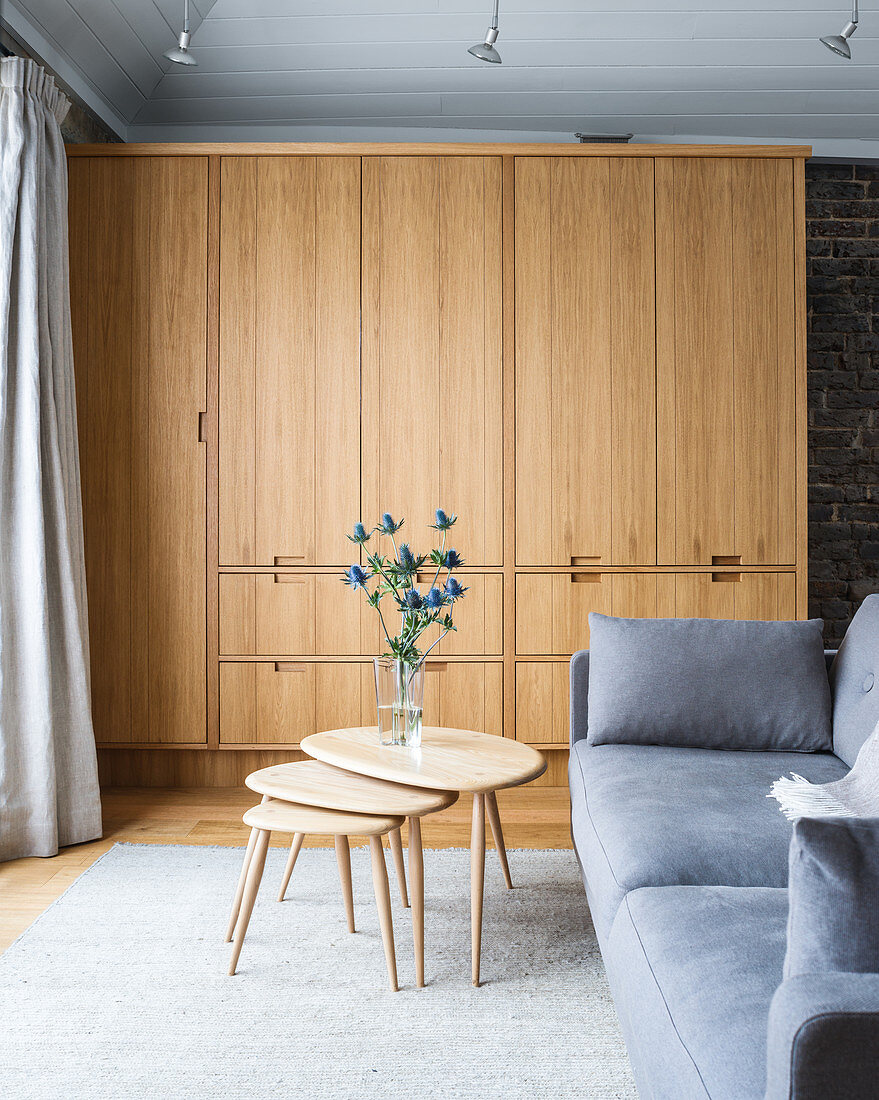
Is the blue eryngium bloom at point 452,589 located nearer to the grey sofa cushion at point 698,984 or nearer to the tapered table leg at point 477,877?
the tapered table leg at point 477,877

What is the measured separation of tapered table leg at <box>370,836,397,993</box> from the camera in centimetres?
181

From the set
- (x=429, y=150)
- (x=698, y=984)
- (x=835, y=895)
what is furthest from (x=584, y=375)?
(x=835, y=895)

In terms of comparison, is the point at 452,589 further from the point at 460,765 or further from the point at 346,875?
the point at 346,875

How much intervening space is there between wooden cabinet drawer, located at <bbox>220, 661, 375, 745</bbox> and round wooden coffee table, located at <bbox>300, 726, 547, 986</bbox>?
94 cm

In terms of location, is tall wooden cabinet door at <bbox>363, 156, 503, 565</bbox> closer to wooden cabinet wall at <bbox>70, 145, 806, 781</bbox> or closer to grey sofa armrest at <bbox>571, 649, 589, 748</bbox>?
wooden cabinet wall at <bbox>70, 145, 806, 781</bbox>

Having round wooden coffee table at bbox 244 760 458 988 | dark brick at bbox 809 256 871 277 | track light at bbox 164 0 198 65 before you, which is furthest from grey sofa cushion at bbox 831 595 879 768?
track light at bbox 164 0 198 65

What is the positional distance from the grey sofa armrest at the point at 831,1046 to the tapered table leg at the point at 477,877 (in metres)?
1.22

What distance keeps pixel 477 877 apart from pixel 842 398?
2932 millimetres

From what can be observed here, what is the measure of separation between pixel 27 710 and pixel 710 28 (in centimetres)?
331

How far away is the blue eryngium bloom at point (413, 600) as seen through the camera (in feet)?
6.74

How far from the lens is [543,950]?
2.06m

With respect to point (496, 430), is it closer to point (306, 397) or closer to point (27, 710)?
point (306, 397)

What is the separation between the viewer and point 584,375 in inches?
130

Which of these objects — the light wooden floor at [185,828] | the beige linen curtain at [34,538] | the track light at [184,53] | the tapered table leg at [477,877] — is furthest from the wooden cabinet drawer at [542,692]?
the track light at [184,53]
